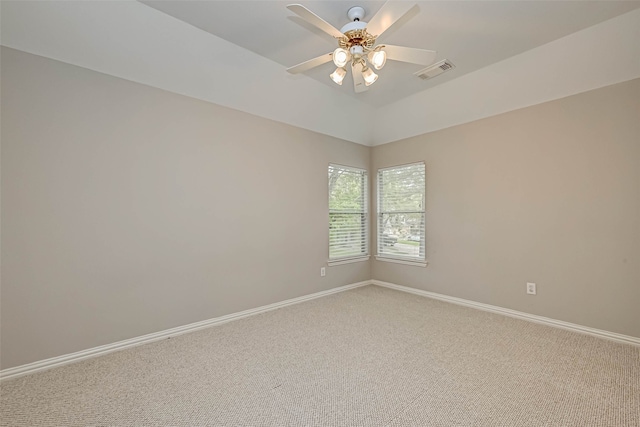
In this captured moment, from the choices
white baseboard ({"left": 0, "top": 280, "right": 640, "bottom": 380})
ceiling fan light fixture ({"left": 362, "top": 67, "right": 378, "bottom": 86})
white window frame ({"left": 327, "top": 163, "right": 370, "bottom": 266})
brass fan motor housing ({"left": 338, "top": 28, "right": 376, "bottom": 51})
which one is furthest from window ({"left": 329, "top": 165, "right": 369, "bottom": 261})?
brass fan motor housing ({"left": 338, "top": 28, "right": 376, "bottom": 51})

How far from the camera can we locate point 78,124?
232cm

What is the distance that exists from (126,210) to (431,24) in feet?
10.4

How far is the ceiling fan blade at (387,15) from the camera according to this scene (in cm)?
166

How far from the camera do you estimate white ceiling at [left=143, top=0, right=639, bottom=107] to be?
87.0 inches

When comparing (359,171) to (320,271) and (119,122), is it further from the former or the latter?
(119,122)

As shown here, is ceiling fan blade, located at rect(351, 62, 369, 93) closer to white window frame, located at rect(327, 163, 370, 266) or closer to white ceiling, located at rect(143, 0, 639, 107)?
white ceiling, located at rect(143, 0, 639, 107)

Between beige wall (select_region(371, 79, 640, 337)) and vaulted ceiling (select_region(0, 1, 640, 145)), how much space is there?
0.33m

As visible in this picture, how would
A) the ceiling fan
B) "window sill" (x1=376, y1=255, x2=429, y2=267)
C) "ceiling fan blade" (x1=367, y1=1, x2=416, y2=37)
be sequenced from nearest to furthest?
1. "ceiling fan blade" (x1=367, y1=1, x2=416, y2=37)
2. the ceiling fan
3. "window sill" (x1=376, y1=255, x2=429, y2=267)

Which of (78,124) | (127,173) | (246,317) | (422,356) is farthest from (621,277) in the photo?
(78,124)

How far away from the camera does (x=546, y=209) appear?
307 cm

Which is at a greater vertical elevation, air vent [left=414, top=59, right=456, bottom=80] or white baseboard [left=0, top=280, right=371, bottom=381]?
air vent [left=414, top=59, right=456, bottom=80]

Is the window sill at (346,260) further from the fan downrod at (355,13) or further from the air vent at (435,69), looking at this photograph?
the fan downrod at (355,13)

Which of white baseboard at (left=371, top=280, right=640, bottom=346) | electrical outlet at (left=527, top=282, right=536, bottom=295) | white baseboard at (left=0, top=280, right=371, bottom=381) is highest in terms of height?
electrical outlet at (left=527, top=282, right=536, bottom=295)

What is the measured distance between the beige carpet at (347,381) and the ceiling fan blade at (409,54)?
236 centimetres
